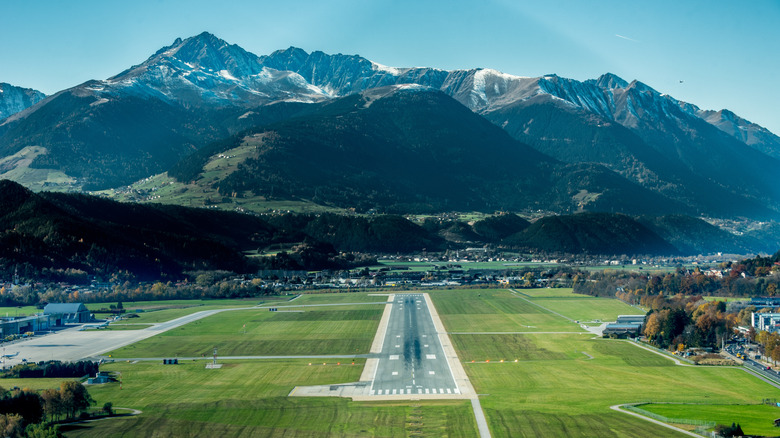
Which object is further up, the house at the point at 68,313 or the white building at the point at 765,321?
the white building at the point at 765,321

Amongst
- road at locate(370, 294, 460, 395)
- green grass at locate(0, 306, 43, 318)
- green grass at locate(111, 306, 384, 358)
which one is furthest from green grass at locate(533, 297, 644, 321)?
green grass at locate(0, 306, 43, 318)

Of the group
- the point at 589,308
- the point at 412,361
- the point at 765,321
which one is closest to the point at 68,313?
the point at 412,361

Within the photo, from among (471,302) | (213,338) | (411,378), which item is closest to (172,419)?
(411,378)

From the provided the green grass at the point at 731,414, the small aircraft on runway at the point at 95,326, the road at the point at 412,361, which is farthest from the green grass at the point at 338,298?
the green grass at the point at 731,414

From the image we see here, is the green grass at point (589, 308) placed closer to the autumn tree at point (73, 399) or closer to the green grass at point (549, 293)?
the green grass at point (549, 293)

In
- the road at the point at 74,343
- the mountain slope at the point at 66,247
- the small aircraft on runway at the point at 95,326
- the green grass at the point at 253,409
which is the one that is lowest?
the green grass at the point at 253,409

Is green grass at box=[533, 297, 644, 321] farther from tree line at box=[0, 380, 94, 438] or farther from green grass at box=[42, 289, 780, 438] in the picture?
tree line at box=[0, 380, 94, 438]
